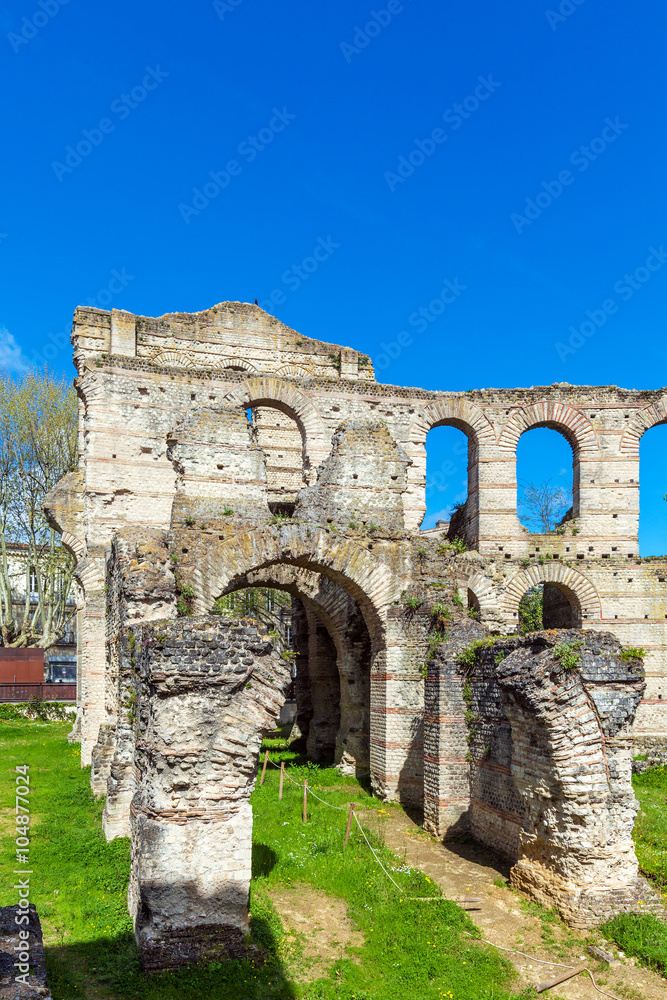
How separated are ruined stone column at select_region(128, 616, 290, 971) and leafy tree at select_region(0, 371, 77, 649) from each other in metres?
18.8

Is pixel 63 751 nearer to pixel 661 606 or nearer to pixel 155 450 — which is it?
pixel 155 450

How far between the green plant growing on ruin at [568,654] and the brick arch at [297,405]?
30.6 feet

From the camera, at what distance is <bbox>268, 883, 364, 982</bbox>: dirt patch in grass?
5.97 m

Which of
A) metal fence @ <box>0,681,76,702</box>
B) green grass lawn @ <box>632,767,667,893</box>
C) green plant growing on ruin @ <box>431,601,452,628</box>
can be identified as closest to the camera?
green grass lawn @ <box>632,767,667,893</box>

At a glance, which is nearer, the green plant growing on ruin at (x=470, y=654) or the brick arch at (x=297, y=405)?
the green plant growing on ruin at (x=470, y=654)

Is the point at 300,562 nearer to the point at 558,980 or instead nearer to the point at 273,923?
the point at 273,923

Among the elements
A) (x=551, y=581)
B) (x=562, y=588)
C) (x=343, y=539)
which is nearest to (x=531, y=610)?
(x=562, y=588)

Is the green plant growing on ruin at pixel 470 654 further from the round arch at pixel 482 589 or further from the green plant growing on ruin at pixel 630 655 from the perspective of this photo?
the round arch at pixel 482 589

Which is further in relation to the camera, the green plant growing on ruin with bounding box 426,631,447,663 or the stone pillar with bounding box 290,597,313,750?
the stone pillar with bounding box 290,597,313,750

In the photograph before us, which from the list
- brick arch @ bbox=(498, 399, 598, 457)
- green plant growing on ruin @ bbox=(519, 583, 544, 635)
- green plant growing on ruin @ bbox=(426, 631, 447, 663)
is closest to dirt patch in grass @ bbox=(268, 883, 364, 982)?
green plant growing on ruin @ bbox=(426, 631, 447, 663)

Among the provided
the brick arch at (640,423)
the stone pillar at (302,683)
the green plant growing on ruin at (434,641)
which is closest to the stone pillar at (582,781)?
the green plant growing on ruin at (434,641)

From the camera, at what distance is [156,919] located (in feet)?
18.6

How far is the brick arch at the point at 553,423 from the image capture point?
16.9 m

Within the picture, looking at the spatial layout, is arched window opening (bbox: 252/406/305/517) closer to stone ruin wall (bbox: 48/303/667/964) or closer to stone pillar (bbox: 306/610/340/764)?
stone ruin wall (bbox: 48/303/667/964)
